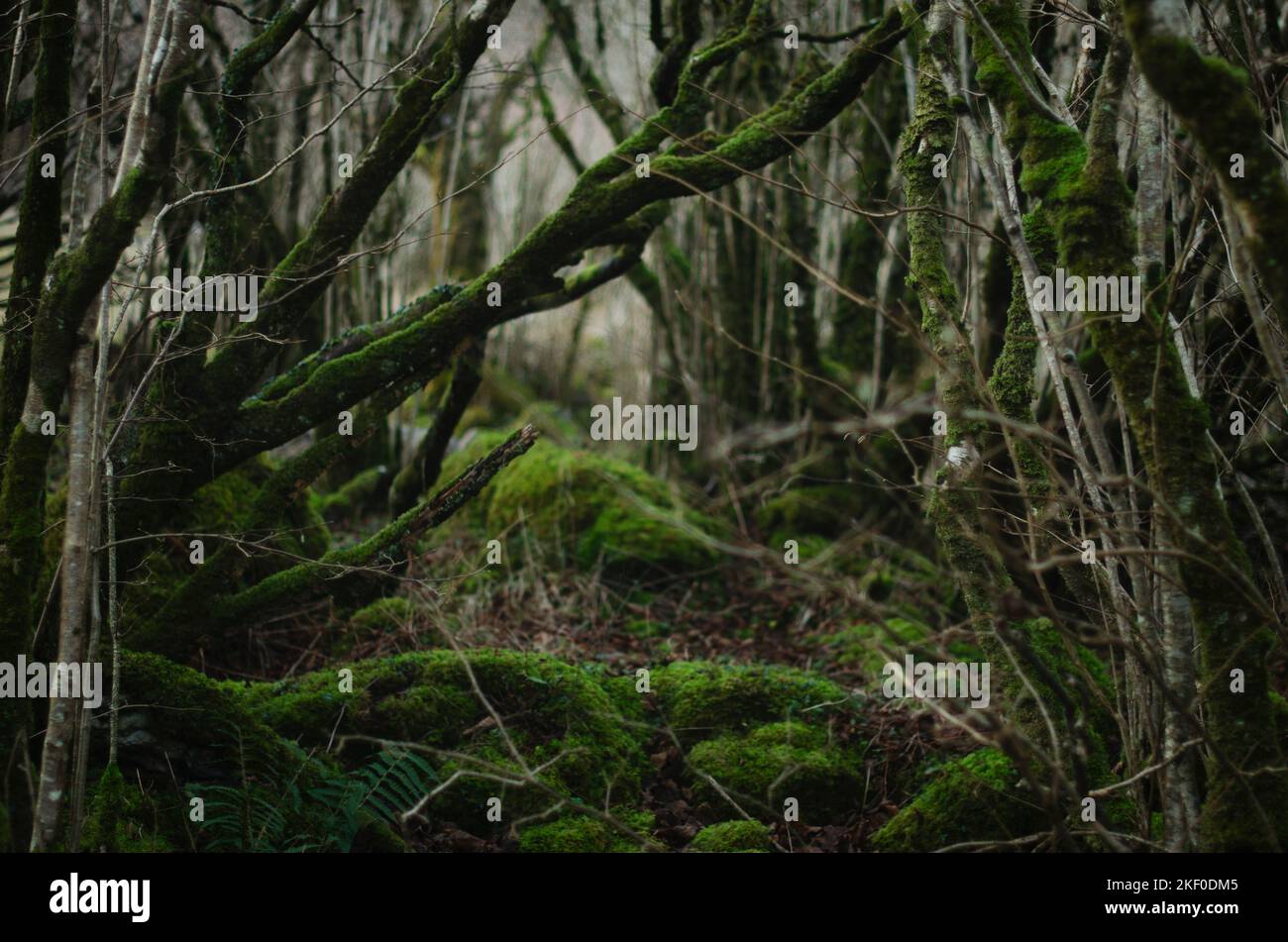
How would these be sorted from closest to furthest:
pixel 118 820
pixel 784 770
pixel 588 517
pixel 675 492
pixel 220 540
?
pixel 118 820 → pixel 784 770 → pixel 220 540 → pixel 588 517 → pixel 675 492

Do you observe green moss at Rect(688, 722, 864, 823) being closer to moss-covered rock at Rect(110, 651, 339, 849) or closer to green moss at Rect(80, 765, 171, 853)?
moss-covered rock at Rect(110, 651, 339, 849)

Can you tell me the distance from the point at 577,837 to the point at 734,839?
0.60 m

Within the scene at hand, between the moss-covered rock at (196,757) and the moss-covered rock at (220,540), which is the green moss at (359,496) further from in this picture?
the moss-covered rock at (196,757)

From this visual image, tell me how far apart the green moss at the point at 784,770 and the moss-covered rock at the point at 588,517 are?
7.79 ft

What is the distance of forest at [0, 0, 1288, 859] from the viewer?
8.79ft

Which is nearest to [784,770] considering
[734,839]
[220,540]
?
[734,839]

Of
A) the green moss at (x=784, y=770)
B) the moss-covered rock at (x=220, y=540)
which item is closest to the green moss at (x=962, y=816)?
the green moss at (x=784, y=770)

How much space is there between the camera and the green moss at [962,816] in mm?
3529

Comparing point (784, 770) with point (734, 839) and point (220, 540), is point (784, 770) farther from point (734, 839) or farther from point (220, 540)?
point (220, 540)

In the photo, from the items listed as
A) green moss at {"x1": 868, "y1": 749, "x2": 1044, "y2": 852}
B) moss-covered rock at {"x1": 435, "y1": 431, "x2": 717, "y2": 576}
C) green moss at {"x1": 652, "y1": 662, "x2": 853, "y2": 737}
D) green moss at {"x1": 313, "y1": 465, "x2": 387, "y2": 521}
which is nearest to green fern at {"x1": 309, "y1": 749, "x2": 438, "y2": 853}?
green moss at {"x1": 652, "y1": 662, "x2": 853, "y2": 737}

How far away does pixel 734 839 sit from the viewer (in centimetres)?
354

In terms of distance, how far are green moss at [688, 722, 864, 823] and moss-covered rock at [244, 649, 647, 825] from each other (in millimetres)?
340

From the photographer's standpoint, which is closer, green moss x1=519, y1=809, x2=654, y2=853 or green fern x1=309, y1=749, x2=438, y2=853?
green fern x1=309, y1=749, x2=438, y2=853

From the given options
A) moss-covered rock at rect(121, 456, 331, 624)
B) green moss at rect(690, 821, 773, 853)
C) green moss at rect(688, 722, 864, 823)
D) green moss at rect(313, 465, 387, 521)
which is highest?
green moss at rect(313, 465, 387, 521)
